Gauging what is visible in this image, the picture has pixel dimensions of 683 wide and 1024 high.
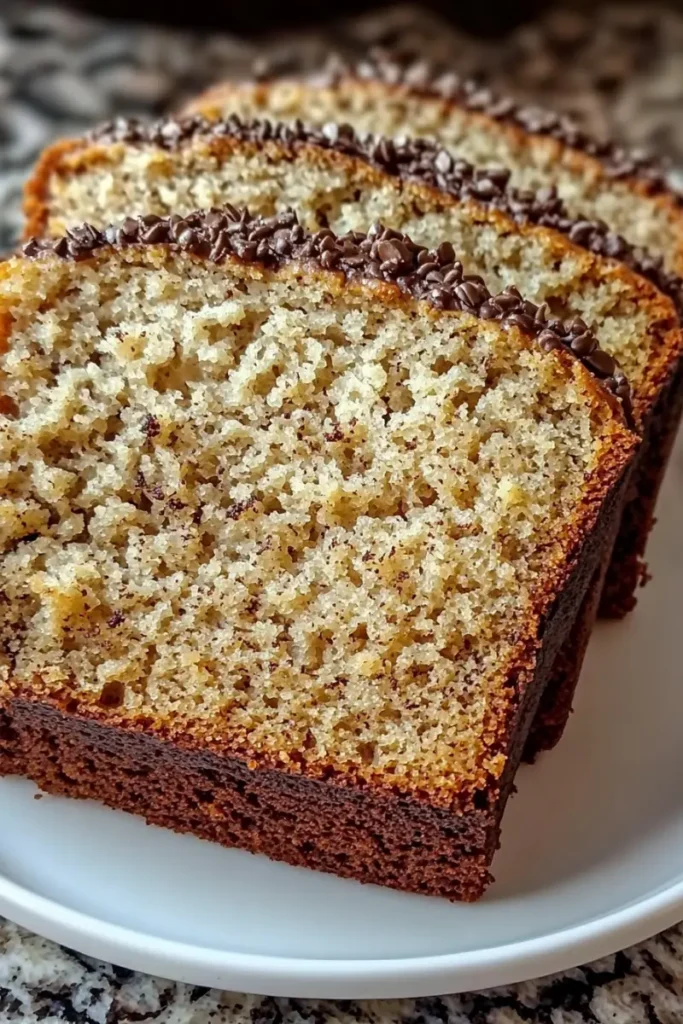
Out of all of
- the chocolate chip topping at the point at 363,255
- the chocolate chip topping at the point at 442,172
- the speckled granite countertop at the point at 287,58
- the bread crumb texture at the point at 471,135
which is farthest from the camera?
the speckled granite countertop at the point at 287,58

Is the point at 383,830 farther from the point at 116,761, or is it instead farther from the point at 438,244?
the point at 438,244

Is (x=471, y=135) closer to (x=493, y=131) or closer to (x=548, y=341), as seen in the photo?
(x=493, y=131)

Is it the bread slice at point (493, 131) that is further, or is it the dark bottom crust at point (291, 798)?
the bread slice at point (493, 131)

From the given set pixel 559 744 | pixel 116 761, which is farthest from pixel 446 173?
pixel 116 761

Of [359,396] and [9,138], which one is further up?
[9,138]

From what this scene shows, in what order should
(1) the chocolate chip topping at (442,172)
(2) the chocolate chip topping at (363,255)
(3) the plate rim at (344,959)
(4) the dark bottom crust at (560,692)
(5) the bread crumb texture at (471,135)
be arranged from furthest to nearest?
(5) the bread crumb texture at (471,135) → (1) the chocolate chip topping at (442,172) → (4) the dark bottom crust at (560,692) → (2) the chocolate chip topping at (363,255) → (3) the plate rim at (344,959)

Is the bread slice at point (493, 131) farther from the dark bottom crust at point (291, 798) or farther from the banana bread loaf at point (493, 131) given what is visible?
the dark bottom crust at point (291, 798)

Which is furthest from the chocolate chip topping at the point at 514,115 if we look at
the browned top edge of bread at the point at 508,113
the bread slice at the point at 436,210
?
the bread slice at the point at 436,210
